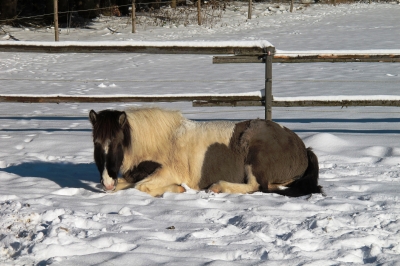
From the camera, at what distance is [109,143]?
5129 mm

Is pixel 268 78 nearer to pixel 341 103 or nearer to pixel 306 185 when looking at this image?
pixel 341 103

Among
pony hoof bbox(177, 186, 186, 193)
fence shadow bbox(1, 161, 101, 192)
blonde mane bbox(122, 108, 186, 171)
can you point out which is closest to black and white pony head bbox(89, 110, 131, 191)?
blonde mane bbox(122, 108, 186, 171)

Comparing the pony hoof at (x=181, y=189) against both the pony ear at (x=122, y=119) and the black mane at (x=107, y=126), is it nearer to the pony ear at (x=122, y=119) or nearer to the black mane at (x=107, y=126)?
the black mane at (x=107, y=126)

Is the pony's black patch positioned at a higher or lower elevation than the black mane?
lower

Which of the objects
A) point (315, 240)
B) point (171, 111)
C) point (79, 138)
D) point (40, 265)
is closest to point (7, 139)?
point (79, 138)

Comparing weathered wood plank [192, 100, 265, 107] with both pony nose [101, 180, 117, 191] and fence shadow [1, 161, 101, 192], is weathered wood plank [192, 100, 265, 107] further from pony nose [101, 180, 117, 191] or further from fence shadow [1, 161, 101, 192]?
pony nose [101, 180, 117, 191]

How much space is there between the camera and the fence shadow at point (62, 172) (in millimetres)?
5742

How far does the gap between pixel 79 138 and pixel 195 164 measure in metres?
3.15

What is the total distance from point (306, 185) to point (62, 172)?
273 cm

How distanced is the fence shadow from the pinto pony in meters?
0.58

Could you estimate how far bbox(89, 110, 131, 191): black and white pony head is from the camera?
200 inches

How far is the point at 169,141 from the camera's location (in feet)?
18.1

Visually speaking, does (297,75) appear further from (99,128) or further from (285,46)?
(99,128)

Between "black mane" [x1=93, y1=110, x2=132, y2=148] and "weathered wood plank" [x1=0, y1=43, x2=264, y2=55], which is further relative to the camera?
"weathered wood plank" [x1=0, y1=43, x2=264, y2=55]
